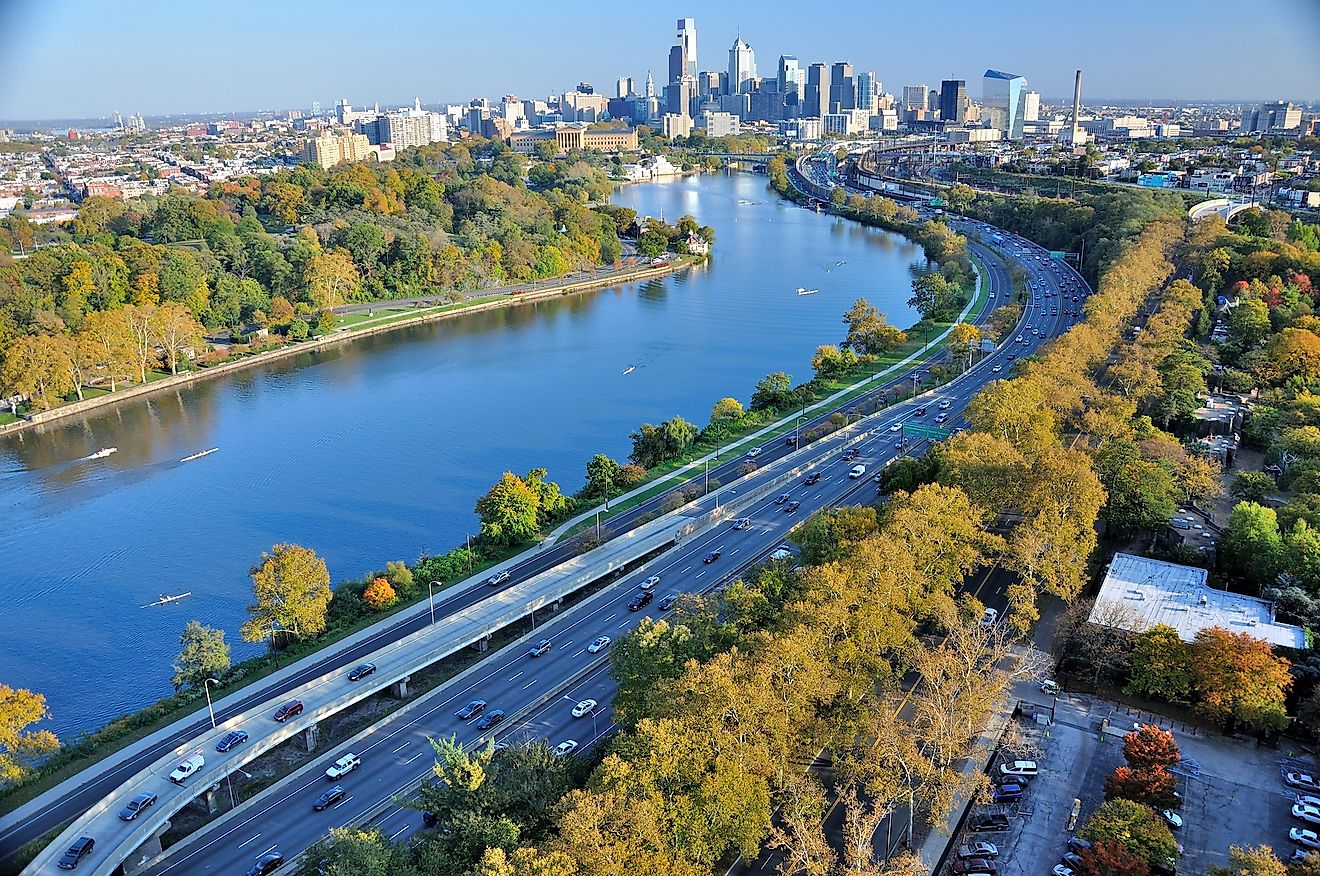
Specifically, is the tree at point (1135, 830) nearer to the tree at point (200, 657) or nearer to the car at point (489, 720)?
the car at point (489, 720)

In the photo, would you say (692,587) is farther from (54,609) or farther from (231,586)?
(54,609)

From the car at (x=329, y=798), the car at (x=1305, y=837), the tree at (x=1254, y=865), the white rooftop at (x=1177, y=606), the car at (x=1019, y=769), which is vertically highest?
the tree at (x=1254, y=865)

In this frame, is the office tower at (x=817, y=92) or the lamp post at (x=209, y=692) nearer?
the lamp post at (x=209, y=692)

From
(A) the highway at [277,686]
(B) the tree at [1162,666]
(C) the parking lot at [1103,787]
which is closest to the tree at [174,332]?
(A) the highway at [277,686]

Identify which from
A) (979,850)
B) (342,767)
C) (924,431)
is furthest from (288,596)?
(924,431)

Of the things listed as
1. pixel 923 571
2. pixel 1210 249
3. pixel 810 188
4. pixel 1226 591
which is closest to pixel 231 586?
pixel 923 571

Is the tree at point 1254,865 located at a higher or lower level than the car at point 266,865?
higher
